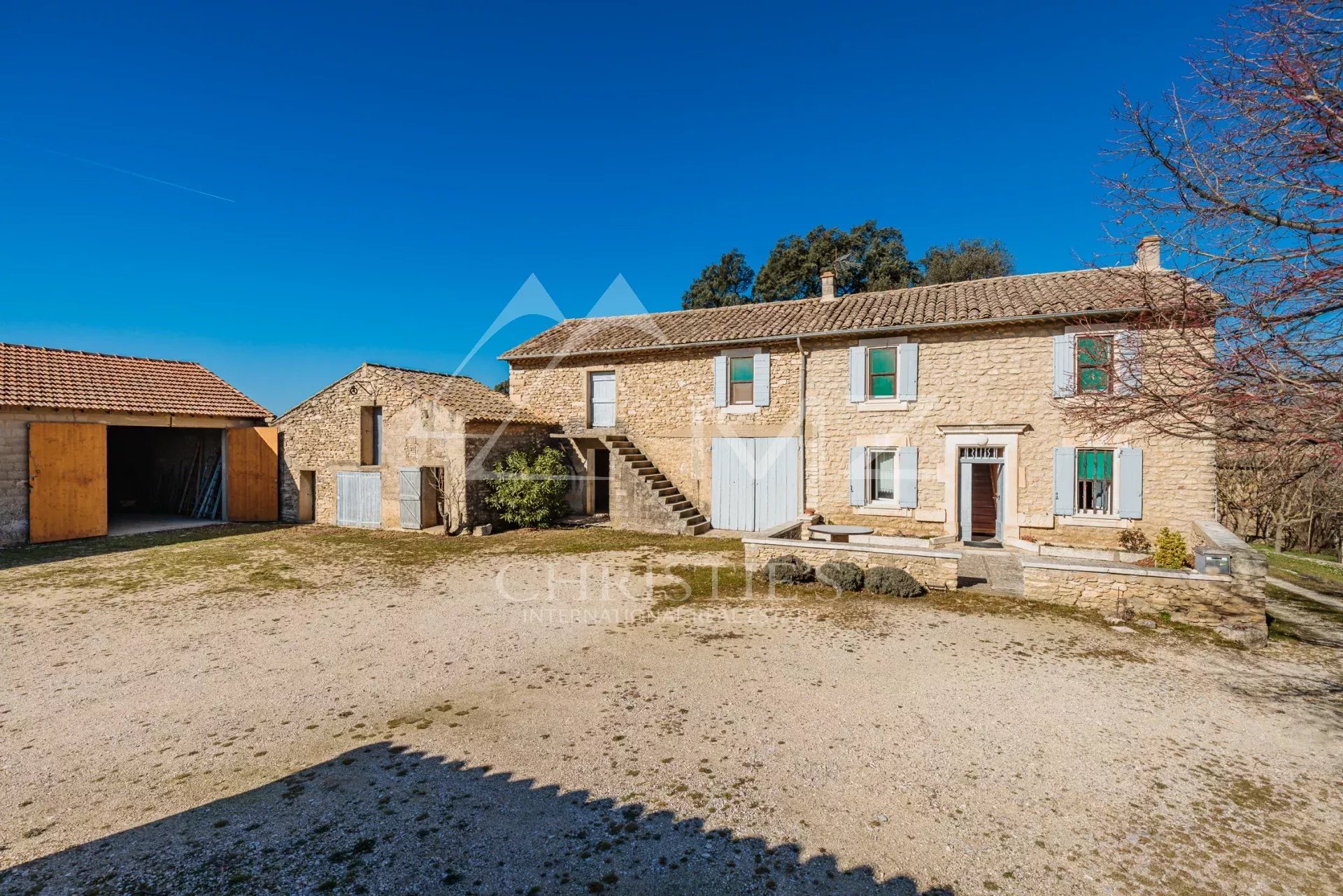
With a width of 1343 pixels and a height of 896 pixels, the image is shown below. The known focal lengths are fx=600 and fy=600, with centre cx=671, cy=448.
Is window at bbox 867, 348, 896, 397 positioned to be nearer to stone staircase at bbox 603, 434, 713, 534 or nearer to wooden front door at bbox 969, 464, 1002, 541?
wooden front door at bbox 969, 464, 1002, 541

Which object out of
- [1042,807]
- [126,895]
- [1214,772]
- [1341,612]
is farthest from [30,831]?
[1341,612]

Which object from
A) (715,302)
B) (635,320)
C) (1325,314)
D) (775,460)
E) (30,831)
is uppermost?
(715,302)

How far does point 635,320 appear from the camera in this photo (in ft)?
63.9

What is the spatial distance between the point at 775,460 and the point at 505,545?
7044 millimetres

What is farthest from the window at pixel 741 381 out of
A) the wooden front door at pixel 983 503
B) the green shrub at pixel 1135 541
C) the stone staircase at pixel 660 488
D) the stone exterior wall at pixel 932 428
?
the green shrub at pixel 1135 541

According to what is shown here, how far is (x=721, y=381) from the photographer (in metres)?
16.2

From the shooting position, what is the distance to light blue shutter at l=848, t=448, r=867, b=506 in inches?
572

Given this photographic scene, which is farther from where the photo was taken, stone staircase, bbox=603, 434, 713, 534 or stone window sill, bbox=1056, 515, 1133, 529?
stone staircase, bbox=603, 434, 713, 534

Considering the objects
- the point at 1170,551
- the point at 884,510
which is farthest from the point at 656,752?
the point at 884,510

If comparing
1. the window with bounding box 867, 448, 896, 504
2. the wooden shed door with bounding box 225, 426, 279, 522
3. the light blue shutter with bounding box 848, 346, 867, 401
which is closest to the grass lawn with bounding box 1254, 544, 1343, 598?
the window with bounding box 867, 448, 896, 504

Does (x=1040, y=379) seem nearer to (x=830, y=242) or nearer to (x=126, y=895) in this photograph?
(x=126, y=895)

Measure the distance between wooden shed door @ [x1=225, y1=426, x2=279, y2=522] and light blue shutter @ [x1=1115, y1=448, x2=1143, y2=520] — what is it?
2215cm

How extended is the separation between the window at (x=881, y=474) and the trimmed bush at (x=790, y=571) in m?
5.13

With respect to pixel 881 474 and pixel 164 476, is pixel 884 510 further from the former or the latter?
pixel 164 476
